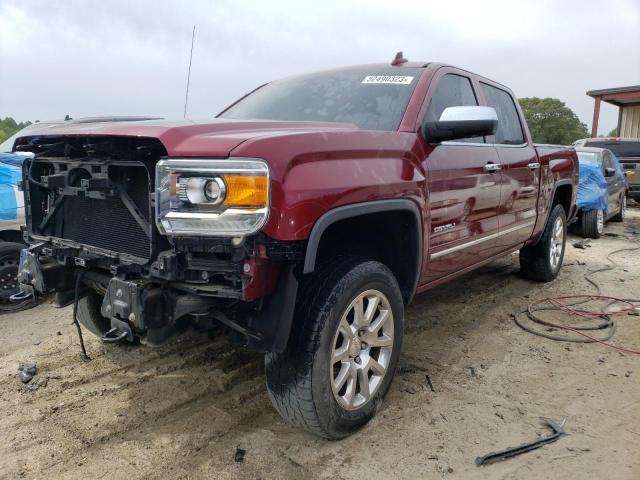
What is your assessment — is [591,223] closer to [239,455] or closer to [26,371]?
[239,455]

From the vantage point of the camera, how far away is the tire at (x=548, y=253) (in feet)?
18.3

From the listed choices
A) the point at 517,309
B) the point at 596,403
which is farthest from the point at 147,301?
the point at 517,309

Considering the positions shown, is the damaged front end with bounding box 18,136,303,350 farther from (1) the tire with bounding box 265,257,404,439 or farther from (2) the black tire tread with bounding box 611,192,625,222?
(2) the black tire tread with bounding box 611,192,625,222

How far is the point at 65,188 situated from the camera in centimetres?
261

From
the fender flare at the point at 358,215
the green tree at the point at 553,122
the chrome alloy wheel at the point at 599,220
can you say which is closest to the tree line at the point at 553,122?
the green tree at the point at 553,122

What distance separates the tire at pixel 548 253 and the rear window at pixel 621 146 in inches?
340

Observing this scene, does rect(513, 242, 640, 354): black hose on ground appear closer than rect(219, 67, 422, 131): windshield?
No

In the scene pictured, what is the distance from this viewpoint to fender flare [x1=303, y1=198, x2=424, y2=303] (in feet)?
7.32

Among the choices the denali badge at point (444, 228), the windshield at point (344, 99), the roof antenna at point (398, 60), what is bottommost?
the denali badge at point (444, 228)

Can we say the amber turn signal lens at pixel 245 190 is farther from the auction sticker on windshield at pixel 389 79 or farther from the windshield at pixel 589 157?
the windshield at pixel 589 157

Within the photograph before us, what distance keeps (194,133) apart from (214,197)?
13.3 inches

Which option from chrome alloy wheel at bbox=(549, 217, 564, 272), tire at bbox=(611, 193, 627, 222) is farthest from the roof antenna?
tire at bbox=(611, 193, 627, 222)

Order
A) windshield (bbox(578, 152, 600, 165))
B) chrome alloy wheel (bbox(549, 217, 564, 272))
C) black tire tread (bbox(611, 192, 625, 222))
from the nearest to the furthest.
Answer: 1. chrome alloy wheel (bbox(549, 217, 564, 272))
2. windshield (bbox(578, 152, 600, 165))
3. black tire tread (bbox(611, 192, 625, 222))

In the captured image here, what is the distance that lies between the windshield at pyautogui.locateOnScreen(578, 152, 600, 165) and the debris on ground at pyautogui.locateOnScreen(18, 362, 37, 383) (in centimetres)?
951
